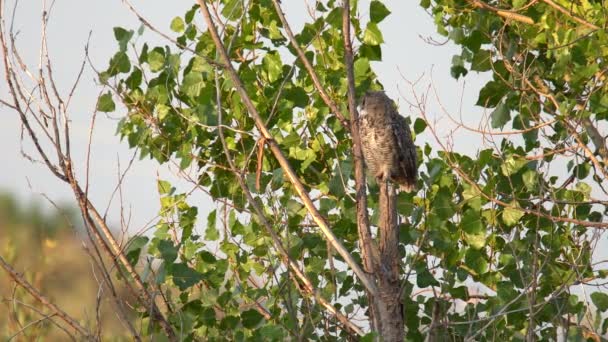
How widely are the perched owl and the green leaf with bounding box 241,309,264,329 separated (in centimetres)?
95

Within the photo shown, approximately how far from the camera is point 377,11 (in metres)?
3.12

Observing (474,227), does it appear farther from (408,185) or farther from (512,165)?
(408,185)

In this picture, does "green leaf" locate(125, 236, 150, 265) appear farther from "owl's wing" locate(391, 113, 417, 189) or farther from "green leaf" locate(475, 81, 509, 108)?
"green leaf" locate(475, 81, 509, 108)

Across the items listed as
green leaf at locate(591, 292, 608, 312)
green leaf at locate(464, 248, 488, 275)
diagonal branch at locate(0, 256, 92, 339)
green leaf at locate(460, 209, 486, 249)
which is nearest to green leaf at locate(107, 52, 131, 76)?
diagonal branch at locate(0, 256, 92, 339)

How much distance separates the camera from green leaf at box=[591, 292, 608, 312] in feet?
11.4

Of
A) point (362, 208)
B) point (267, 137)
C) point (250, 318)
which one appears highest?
point (267, 137)

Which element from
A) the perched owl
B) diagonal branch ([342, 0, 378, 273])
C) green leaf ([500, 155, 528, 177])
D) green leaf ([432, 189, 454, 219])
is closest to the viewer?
diagonal branch ([342, 0, 378, 273])

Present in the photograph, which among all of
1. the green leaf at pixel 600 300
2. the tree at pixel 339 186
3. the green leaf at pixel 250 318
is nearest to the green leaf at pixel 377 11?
the tree at pixel 339 186

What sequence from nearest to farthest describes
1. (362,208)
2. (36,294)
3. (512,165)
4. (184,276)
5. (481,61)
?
1. (36,294)
2. (362,208)
3. (184,276)
4. (512,165)
5. (481,61)

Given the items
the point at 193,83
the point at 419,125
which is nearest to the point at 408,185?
the point at 419,125

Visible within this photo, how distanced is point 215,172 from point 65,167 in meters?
1.28

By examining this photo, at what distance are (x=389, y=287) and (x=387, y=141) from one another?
1.44m

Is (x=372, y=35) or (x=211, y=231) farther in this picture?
(x=211, y=231)

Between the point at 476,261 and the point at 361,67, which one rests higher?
the point at 361,67
